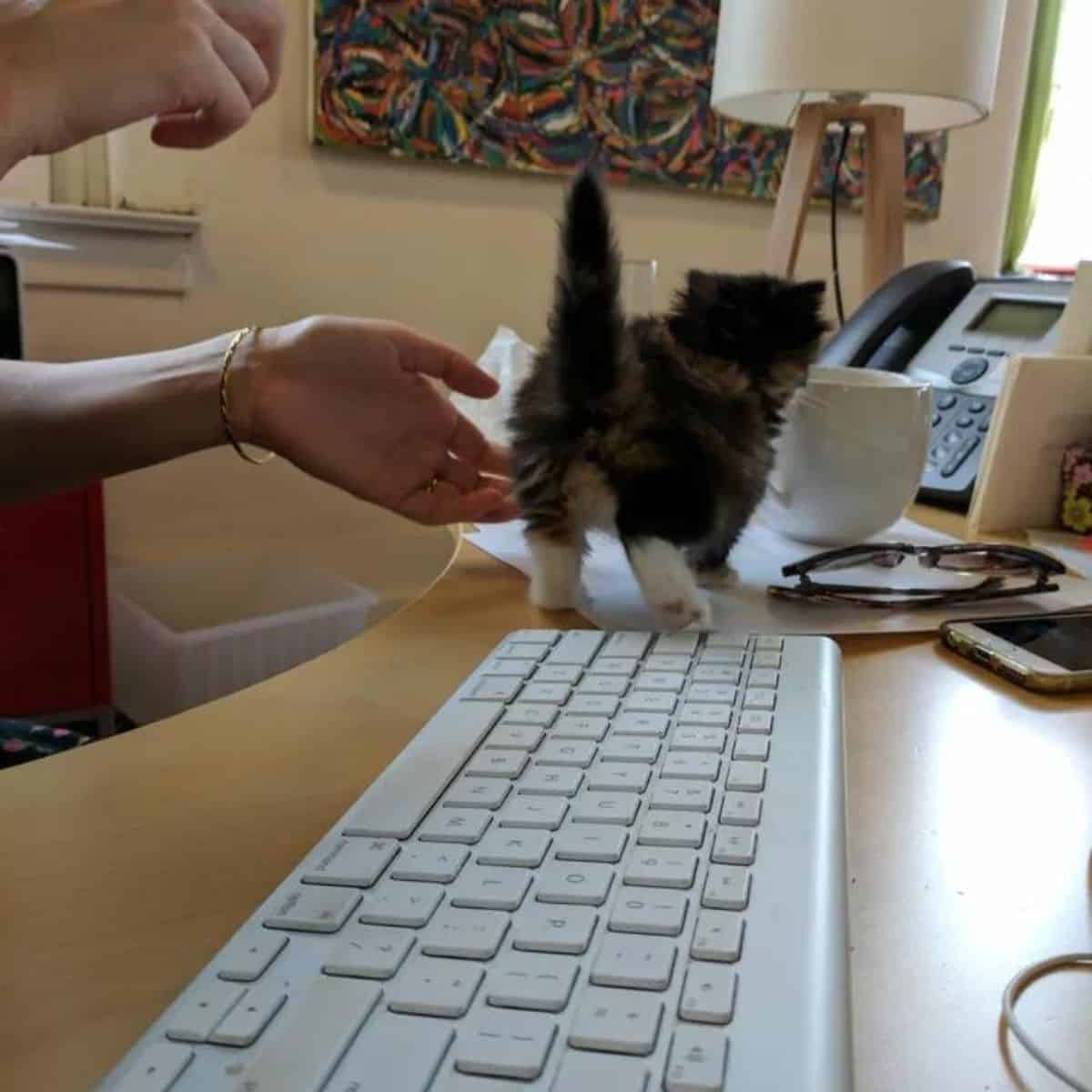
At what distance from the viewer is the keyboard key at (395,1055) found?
21cm

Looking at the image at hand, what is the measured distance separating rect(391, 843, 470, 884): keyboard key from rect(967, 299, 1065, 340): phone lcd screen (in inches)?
32.8

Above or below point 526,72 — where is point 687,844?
below

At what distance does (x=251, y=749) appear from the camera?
15.4 inches

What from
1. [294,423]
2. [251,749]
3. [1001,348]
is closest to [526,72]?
[1001,348]

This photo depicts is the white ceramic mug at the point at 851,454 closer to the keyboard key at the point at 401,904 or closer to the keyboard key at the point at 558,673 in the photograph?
the keyboard key at the point at 558,673

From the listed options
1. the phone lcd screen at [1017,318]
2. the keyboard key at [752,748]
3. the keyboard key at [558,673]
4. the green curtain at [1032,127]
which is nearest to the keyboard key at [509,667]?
the keyboard key at [558,673]

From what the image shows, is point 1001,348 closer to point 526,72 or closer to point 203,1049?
point 526,72

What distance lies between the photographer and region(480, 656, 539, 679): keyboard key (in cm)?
46

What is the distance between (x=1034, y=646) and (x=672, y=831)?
0.94 feet

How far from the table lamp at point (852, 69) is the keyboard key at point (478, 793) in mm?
968

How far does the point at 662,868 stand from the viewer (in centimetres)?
29

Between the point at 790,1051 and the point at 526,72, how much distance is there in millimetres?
1355

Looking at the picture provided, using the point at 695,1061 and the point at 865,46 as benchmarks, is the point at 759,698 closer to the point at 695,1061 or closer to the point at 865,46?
the point at 695,1061

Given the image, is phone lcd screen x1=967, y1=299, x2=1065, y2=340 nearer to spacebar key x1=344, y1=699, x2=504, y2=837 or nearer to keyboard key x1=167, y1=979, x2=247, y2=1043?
spacebar key x1=344, y1=699, x2=504, y2=837
